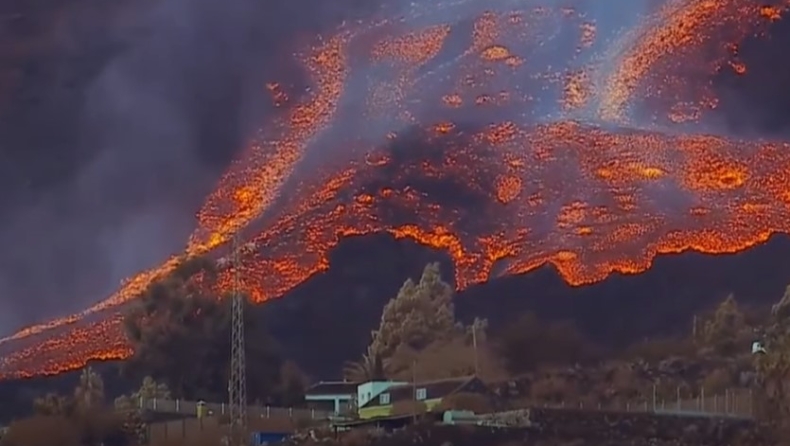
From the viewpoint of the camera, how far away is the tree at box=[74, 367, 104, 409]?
81.6 feet

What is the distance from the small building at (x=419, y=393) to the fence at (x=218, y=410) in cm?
66

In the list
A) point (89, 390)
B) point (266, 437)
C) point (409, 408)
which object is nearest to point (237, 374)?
point (266, 437)

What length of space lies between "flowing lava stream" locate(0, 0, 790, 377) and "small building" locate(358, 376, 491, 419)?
89.5 inches

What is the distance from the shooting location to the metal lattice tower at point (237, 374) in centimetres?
A: 2336

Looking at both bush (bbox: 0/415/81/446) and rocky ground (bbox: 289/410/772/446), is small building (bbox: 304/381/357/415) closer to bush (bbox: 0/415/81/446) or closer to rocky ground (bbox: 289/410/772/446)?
rocky ground (bbox: 289/410/772/446)

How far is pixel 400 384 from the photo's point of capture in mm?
24625

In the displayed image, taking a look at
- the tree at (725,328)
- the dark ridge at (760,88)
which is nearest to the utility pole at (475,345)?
the tree at (725,328)

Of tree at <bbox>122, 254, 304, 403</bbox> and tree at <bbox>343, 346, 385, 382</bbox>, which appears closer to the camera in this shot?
tree at <bbox>343, 346, 385, 382</bbox>

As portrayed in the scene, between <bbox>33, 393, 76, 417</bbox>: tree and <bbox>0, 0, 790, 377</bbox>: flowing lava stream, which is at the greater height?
<bbox>0, 0, 790, 377</bbox>: flowing lava stream

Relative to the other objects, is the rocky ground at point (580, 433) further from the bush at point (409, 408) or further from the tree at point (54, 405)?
the tree at point (54, 405)

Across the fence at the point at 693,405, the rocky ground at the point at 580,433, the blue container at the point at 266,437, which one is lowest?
the rocky ground at the point at 580,433

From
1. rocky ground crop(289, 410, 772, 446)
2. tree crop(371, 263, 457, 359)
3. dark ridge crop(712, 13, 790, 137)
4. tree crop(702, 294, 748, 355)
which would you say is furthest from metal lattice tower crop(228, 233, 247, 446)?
dark ridge crop(712, 13, 790, 137)

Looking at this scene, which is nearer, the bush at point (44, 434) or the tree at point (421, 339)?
the bush at point (44, 434)

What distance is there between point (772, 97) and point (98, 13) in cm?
1101
